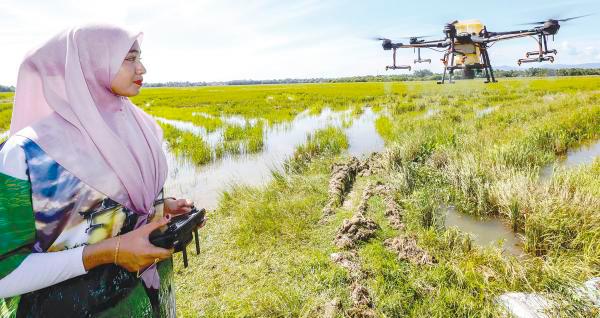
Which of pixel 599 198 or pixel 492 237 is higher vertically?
pixel 599 198

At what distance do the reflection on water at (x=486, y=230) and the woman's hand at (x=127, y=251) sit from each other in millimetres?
3504

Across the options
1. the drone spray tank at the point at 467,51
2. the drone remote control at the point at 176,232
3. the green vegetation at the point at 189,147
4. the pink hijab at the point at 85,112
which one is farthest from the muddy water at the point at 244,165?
the pink hijab at the point at 85,112

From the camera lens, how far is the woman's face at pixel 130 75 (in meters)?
1.28

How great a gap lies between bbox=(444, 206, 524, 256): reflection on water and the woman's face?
359 cm

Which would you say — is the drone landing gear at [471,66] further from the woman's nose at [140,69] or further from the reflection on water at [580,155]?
the woman's nose at [140,69]

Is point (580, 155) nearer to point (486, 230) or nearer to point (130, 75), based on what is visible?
point (486, 230)

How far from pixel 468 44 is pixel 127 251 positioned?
43.8 feet

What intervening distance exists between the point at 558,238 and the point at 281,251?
2.70 meters

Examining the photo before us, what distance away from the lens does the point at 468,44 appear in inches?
472

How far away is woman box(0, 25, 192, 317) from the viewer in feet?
3.20

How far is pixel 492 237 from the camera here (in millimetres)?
4000

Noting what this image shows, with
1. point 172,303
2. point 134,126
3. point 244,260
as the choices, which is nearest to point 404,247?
point 244,260

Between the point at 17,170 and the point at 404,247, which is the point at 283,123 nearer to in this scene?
the point at 404,247

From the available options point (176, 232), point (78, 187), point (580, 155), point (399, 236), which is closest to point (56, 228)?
point (78, 187)
